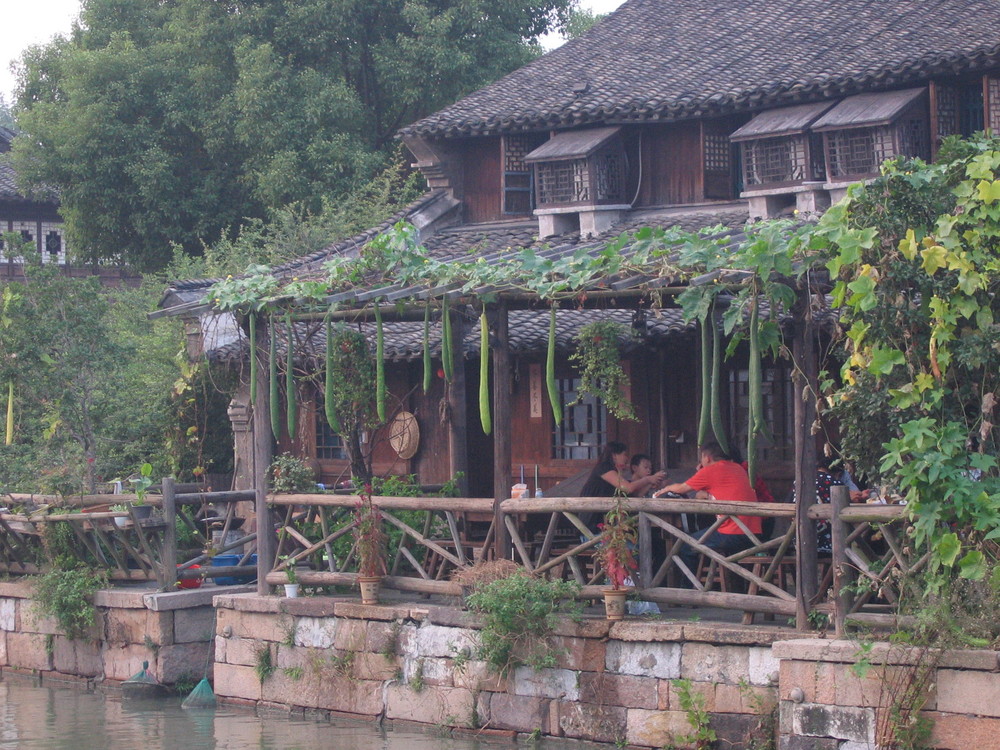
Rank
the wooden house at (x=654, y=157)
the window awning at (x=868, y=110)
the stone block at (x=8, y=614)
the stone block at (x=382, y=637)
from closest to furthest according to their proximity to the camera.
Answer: the stone block at (x=382, y=637) → the window awning at (x=868, y=110) → the wooden house at (x=654, y=157) → the stone block at (x=8, y=614)

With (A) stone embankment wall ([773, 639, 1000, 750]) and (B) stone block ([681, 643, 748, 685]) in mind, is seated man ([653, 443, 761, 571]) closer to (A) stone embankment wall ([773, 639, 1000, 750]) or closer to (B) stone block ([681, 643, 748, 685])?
(B) stone block ([681, 643, 748, 685])

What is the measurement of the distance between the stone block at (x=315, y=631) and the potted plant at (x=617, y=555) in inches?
110

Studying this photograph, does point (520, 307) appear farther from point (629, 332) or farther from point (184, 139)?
point (184, 139)

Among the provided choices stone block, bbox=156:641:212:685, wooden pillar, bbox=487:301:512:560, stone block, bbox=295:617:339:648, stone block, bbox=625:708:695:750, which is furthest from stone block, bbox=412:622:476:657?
stone block, bbox=156:641:212:685

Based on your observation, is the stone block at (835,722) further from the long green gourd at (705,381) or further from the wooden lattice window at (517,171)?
the wooden lattice window at (517,171)

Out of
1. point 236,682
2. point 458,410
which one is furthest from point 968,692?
point 458,410

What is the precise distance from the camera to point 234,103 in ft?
79.8

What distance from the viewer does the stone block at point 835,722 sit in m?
8.59

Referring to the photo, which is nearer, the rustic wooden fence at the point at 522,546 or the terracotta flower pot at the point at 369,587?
the rustic wooden fence at the point at 522,546

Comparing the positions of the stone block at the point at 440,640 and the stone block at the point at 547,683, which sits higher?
the stone block at the point at 440,640

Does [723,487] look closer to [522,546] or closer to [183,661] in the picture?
[522,546]

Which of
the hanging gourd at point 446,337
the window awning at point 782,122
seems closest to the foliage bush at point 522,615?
the hanging gourd at point 446,337

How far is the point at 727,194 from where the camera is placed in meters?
16.6

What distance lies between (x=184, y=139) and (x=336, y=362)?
1408 cm
